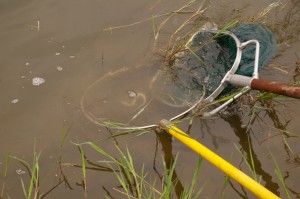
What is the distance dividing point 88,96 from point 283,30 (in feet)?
6.35

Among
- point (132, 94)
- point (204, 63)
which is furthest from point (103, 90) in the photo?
A: point (204, 63)

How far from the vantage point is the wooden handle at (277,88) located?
1829 millimetres

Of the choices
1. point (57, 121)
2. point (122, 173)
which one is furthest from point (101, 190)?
point (57, 121)

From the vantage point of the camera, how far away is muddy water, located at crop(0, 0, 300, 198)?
97.7 inches

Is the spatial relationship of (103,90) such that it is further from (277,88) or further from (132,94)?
(277,88)

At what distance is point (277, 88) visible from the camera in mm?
→ 1940

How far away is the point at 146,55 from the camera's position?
321 centimetres

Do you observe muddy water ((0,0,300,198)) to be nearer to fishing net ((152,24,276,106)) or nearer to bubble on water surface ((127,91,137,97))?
bubble on water surface ((127,91,137,97))

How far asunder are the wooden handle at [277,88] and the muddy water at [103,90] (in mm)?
670

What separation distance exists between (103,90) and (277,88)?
152cm

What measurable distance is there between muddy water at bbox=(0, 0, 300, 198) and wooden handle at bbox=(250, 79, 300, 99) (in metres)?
0.67

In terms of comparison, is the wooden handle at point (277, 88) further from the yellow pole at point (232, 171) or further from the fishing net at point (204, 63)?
the fishing net at point (204, 63)

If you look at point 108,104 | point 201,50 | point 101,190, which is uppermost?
point 201,50

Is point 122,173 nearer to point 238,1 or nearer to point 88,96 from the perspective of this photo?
point 88,96
